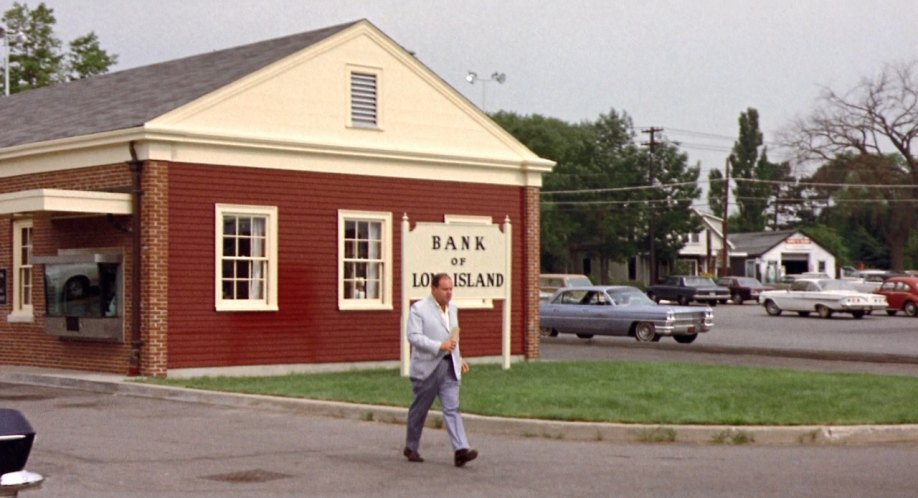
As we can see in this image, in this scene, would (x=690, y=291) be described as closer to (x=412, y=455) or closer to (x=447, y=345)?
(x=412, y=455)

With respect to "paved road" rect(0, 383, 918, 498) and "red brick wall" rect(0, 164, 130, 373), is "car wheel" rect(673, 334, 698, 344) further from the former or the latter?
"paved road" rect(0, 383, 918, 498)

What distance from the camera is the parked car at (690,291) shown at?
231 ft

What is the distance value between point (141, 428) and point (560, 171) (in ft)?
Result: 277

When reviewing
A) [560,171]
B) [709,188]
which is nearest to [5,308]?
[560,171]

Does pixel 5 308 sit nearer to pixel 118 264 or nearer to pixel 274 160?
pixel 118 264

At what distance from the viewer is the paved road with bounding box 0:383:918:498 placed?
→ 12.0 m

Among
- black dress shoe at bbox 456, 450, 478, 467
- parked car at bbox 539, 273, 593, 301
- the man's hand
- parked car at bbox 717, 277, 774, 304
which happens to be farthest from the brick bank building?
parked car at bbox 717, 277, 774, 304

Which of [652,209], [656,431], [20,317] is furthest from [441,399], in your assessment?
[652,209]

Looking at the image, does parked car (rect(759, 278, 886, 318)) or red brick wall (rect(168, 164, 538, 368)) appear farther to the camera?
parked car (rect(759, 278, 886, 318))

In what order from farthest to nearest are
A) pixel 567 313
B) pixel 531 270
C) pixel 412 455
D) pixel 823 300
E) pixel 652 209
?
pixel 652 209
pixel 823 300
pixel 567 313
pixel 531 270
pixel 412 455

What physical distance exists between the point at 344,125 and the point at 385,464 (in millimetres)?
13677

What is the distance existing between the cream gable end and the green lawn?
4002 millimetres

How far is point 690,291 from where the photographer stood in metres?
70.2

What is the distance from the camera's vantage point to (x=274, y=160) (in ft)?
83.4
